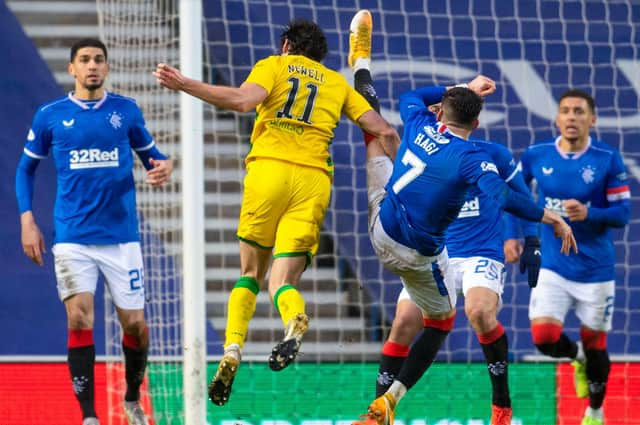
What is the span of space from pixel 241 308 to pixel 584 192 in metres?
3.21

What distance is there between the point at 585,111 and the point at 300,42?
2832mm

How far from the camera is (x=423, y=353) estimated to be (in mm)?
7535

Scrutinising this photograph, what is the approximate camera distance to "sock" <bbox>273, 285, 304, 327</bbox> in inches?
267

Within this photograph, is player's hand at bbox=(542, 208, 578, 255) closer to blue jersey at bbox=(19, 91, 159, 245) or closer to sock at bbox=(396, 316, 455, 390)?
sock at bbox=(396, 316, 455, 390)

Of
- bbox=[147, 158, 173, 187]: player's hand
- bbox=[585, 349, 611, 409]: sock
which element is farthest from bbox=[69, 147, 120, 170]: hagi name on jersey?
bbox=[585, 349, 611, 409]: sock

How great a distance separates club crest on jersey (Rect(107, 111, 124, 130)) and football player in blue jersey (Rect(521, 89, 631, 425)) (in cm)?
301

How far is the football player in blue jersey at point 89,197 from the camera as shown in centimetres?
804

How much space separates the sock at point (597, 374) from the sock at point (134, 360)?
10.4 ft

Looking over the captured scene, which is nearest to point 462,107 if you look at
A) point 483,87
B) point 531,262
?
point 483,87

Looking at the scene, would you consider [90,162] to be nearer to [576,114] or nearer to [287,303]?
[287,303]

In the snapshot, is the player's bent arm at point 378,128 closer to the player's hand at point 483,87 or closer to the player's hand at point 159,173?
the player's hand at point 483,87

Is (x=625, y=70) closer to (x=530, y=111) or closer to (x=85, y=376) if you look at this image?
(x=530, y=111)

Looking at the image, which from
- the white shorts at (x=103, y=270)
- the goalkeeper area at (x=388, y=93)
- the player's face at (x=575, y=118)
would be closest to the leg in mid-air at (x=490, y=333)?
the player's face at (x=575, y=118)

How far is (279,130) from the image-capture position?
7.09m
